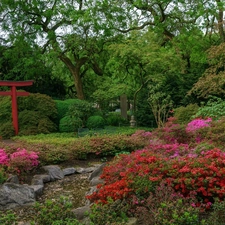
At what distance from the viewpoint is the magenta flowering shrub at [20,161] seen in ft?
23.4

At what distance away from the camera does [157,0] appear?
14.4 metres

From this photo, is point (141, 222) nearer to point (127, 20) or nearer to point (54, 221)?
point (54, 221)

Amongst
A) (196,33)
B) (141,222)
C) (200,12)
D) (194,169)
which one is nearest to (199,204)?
(194,169)

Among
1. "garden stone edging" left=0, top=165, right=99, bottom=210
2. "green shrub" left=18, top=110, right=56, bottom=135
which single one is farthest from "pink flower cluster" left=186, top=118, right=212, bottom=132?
"green shrub" left=18, top=110, right=56, bottom=135

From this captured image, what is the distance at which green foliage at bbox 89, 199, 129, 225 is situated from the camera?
3533 mm

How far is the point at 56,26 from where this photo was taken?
16953 millimetres

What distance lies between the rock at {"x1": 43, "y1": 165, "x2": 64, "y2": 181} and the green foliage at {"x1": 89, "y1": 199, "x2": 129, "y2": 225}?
3.48 metres

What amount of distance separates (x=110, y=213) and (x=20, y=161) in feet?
12.8

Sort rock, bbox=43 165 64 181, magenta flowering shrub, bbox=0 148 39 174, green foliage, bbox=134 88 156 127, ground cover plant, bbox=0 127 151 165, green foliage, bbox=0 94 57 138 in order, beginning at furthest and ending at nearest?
1. green foliage, bbox=134 88 156 127
2. green foliage, bbox=0 94 57 138
3. ground cover plant, bbox=0 127 151 165
4. rock, bbox=43 165 64 181
5. magenta flowering shrub, bbox=0 148 39 174

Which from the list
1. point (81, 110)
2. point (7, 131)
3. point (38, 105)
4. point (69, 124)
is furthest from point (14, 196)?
point (38, 105)

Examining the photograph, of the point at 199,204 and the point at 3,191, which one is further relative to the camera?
the point at 3,191

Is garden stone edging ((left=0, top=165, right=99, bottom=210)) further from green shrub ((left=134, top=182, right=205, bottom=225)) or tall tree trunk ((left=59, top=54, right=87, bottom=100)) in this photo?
tall tree trunk ((left=59, top=54, right=87, bottom=100))

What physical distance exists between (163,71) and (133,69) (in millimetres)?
1345

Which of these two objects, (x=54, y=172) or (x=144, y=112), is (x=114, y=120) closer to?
(x=144, y=112)
